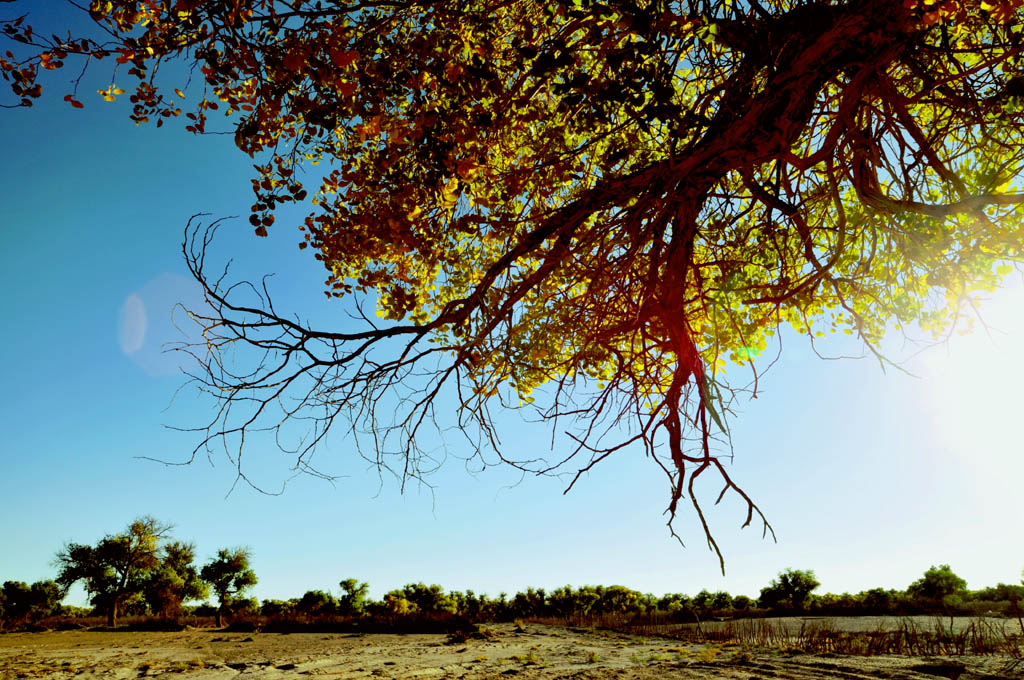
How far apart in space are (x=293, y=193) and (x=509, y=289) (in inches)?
87.4

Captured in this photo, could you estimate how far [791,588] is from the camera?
52.8ft

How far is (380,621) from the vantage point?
1573 cm

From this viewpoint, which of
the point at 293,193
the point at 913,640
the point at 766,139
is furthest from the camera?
the point at 913,640

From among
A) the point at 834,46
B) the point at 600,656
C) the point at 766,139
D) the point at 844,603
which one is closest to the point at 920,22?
the point at 834,46

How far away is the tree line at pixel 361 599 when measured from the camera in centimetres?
1433

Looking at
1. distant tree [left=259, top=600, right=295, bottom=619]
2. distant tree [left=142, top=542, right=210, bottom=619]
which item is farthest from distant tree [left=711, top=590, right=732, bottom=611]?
distant tree [left=142, top=542, right=210, bottom=619]

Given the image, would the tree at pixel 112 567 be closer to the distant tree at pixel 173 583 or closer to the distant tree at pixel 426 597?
the distant tree at pixel 173 583

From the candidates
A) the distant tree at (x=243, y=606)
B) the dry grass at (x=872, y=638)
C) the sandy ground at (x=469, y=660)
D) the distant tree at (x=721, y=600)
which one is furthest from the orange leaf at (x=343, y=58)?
the distant tree at (x=243, y=606)

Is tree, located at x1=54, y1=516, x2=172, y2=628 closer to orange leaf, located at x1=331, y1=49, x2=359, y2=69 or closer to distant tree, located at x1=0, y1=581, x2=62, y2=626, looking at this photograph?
distant tree, located at x1=0, y1=581, x2=62, y2=626

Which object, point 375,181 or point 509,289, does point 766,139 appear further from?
point 375,181

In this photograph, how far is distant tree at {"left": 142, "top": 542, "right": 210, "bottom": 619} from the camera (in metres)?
25.1

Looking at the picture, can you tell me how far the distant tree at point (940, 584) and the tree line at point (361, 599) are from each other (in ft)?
0.08

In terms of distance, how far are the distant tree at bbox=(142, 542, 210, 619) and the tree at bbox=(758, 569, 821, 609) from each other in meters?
23.5

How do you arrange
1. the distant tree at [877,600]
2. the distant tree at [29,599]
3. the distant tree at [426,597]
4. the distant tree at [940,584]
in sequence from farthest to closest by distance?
the distant tree at [29,599]
the distant tree at [426,597]
the distant tree at [940,584]
the distant tree at [877,600]
